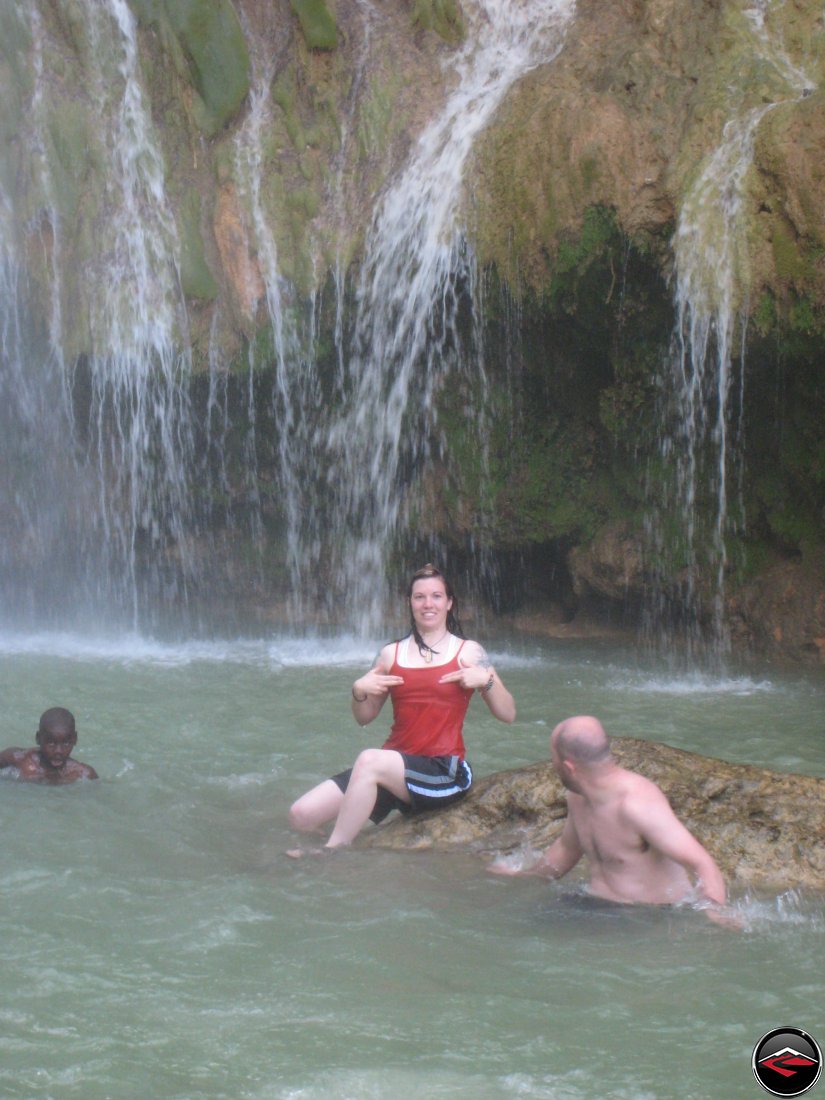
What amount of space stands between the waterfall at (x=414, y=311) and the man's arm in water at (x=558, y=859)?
7.23m

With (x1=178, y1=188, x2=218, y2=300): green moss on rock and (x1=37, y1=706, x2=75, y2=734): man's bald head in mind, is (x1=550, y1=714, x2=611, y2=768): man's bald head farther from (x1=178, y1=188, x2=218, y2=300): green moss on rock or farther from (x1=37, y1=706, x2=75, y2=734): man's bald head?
(x1=178, y1=188, x2=218, y2=300): green moss on rock

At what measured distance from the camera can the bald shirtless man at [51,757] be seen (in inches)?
269

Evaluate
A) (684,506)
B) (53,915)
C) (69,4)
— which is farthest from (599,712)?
(69,4)

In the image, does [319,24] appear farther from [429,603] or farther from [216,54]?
[429,603]

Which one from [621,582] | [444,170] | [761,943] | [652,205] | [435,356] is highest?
[444,170]

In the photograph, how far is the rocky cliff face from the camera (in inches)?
407

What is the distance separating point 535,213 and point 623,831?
7466 mm

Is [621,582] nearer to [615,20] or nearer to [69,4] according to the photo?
[615,20]

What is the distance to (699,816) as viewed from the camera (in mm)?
5434

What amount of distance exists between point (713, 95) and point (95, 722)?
7.12 m

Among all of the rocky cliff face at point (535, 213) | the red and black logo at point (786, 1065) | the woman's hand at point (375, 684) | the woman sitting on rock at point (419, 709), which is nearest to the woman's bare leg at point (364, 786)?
the woman sitting on rock at point (419, 709)

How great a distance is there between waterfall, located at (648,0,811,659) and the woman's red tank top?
5500 millimetres

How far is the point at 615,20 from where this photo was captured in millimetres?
11922

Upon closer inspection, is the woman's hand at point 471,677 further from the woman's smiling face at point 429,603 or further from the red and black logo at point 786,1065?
the red and black logo at point 786,1065
